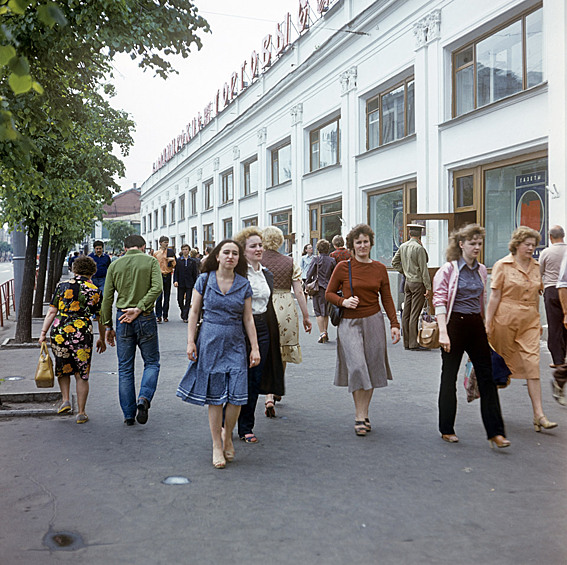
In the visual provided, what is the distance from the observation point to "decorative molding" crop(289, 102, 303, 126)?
24844mm

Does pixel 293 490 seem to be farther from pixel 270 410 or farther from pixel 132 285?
pixel 132 285

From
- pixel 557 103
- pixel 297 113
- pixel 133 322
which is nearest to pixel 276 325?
pixel 133 322

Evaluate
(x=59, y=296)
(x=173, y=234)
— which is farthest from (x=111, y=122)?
(x=173, y=234)

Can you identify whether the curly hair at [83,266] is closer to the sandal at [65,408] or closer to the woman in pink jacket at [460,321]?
the sandal at [65,408]

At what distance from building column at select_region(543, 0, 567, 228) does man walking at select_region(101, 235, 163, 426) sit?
8.41m

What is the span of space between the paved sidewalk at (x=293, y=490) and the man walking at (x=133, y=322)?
12.0 inches

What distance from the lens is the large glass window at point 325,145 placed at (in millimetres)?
22517

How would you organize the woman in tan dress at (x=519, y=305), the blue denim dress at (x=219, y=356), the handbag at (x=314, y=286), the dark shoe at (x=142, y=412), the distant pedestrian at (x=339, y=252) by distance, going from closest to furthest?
the blue denim dress at (x=219, y=356) < the woman in tan dress at (x=519, y=305) < the dark shoe at (x=142, y=412) < the handbag at (x=314, y=286) < the distant pedestrian at (x=339, y=252)

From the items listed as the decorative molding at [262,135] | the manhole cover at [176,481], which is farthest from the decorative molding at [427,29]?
the manhole cover at [176,481]

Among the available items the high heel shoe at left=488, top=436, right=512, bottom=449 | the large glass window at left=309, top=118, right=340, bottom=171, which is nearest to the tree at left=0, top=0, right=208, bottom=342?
the high heel shoe at left=488, top=436, right=512, bottom=449

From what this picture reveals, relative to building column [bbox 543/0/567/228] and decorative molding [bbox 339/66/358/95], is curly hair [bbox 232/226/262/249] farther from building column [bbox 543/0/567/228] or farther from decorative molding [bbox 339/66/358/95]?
decorative molding [bbox 339/66/358/95]

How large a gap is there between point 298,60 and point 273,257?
19932 mm

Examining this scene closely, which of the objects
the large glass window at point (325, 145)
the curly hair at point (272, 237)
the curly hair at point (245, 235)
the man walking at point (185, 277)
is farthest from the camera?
the large glass window at point (325, 145)

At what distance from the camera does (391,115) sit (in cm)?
1880
